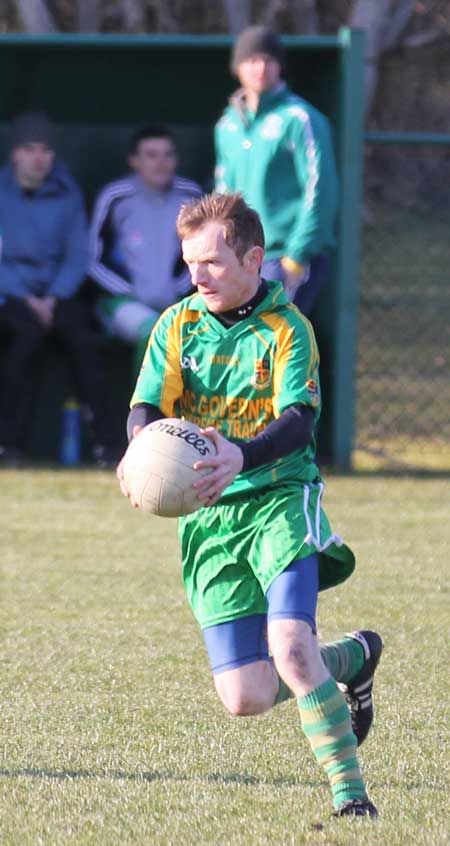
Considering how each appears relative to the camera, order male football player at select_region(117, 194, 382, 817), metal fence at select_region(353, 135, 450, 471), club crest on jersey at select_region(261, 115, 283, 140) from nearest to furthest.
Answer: male football player at select_region(117, 194, 382, 817), club crest on jersey at select_region(261, 115, 283, 140), metal fence at select_region(353, 135, 450, 471)

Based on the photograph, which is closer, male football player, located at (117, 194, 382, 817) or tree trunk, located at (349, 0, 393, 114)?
male football player, located at (117, 194, 382, 817)

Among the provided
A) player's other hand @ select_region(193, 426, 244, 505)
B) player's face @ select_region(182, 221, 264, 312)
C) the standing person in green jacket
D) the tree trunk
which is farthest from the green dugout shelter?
the tree trunk

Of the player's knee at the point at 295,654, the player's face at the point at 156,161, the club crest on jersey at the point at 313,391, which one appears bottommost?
the player's face at the point at 156,161

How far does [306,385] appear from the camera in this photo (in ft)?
13.8

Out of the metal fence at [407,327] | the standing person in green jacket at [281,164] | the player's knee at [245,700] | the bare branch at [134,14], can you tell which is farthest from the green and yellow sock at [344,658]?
the bare branch at [134,14]

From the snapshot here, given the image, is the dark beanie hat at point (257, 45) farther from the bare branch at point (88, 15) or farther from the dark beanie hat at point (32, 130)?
the bare branch at point (88, 15)

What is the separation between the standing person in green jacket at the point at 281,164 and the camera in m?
8.92

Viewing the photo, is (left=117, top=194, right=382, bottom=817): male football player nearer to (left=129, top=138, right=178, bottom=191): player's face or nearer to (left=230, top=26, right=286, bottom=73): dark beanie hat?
(left=230, top=26, right=286, bottom=73): dark beanie hat

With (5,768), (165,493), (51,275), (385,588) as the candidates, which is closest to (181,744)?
(5,768)

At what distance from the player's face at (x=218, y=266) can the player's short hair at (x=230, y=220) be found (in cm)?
2

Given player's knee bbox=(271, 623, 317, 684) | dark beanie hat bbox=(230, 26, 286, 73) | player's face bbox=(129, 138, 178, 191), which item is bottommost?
player's face bbox=(129, 138, 178, 191)

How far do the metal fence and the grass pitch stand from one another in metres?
2.53

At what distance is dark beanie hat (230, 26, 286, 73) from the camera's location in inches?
348

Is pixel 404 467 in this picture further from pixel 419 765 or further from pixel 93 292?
pixel 419 765
